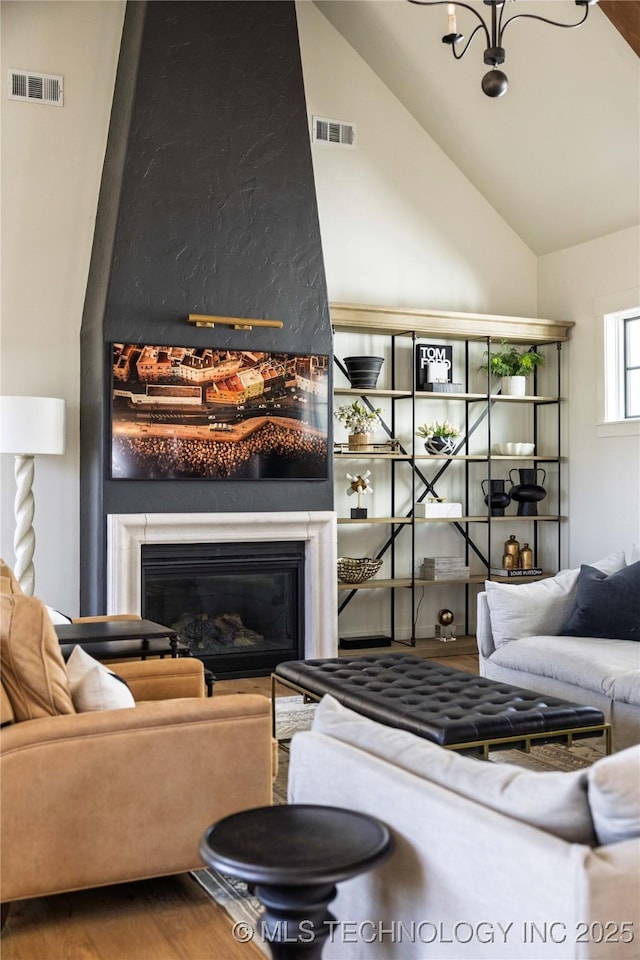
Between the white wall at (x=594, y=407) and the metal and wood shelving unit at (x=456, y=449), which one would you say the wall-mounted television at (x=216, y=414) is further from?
the white wall at (x=594, y=407)

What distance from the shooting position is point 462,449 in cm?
745

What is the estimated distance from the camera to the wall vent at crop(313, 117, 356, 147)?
7.00 meters

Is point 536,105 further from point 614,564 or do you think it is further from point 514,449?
point 614,564

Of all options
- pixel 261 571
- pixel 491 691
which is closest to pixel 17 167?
Answer: pixel 261 571

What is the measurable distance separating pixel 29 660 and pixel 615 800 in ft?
5.40

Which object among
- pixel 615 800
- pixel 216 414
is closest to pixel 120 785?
pixel 615 800

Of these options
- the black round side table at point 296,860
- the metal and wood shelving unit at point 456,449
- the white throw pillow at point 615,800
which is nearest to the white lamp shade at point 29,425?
the metal and wood shelving unit at point 456,449

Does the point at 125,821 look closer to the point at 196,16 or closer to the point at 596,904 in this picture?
the point at 596,904

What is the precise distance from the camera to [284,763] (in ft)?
14.1

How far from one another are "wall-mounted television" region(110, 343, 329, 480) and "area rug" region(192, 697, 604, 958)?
1.47m

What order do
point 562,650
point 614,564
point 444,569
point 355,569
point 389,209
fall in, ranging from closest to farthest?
point 562,650, point 614,564, point 355,569, point 444,569, point 389,209

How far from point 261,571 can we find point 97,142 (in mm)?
2932

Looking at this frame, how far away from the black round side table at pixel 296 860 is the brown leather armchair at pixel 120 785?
2.61ft

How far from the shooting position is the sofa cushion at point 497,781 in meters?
1.70
